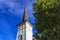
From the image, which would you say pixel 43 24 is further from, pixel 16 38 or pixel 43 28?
pixel 16 38

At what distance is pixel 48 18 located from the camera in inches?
864

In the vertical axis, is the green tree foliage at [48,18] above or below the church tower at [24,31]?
below

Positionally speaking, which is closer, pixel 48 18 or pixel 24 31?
pixel 48 18

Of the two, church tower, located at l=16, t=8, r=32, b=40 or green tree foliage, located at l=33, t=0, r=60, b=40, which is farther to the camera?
church tower, located at l=16, t=8, r=32, b=40

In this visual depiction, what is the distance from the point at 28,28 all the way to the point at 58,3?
16.5 meters

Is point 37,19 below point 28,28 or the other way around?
below

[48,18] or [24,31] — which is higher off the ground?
[24,31]

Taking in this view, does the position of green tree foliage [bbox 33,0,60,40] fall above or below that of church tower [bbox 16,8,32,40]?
below

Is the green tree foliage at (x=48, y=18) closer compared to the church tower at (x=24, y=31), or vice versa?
the green tree foliage at (x=48, y=18)

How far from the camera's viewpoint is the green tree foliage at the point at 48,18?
815 inches

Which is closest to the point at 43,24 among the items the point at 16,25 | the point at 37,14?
the point at 37,14

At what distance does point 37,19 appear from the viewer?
2300cm

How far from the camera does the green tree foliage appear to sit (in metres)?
20.7

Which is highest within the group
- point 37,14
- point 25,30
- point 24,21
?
point 24,21
